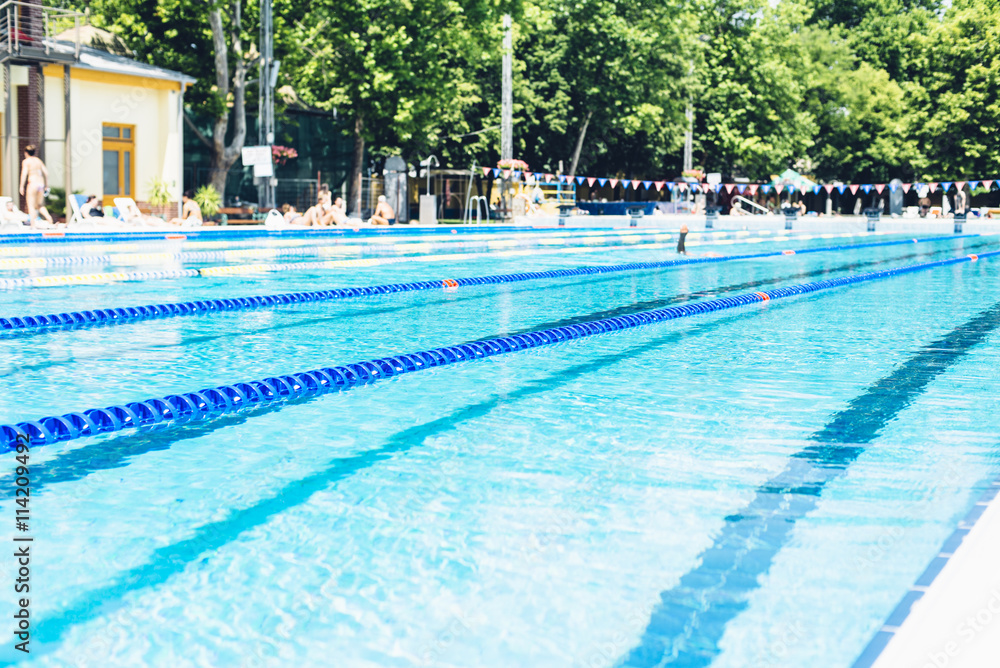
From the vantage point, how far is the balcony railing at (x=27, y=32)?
19.1 metres

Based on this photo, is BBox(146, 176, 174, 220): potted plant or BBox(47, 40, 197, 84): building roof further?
BBox(146, 176, 174, 220): potted plant

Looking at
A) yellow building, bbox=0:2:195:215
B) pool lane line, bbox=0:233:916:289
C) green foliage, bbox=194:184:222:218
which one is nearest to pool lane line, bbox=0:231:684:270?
pool lane line, bbox=0:233:916:289

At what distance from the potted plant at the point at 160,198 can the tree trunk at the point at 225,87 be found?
6.09 feet

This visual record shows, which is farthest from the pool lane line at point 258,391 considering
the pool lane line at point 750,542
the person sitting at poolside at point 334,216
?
the person sitting at poolside at point 334,216

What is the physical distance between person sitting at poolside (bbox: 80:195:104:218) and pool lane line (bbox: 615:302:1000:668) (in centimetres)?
1590

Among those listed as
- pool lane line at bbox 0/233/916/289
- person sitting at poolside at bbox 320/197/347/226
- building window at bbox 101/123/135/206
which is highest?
building window at bbox 101/123/135/206

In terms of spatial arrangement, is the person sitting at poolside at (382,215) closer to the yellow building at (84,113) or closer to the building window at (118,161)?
the yellow building at (84,113)

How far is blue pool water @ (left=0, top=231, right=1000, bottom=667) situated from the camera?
8.58 feet

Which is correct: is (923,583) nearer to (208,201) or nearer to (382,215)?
(208,201)

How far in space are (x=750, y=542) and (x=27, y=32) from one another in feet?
66.4

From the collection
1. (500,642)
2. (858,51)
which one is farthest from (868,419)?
(858,51)

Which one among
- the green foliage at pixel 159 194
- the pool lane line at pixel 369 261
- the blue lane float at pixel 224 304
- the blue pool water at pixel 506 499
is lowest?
the blue pool water at pixel 506 499

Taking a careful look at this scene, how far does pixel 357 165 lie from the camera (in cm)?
2927

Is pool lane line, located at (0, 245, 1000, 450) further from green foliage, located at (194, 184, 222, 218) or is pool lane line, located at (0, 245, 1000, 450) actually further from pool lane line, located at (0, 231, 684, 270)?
green foliage, located at (194, 184, 222, 218)
